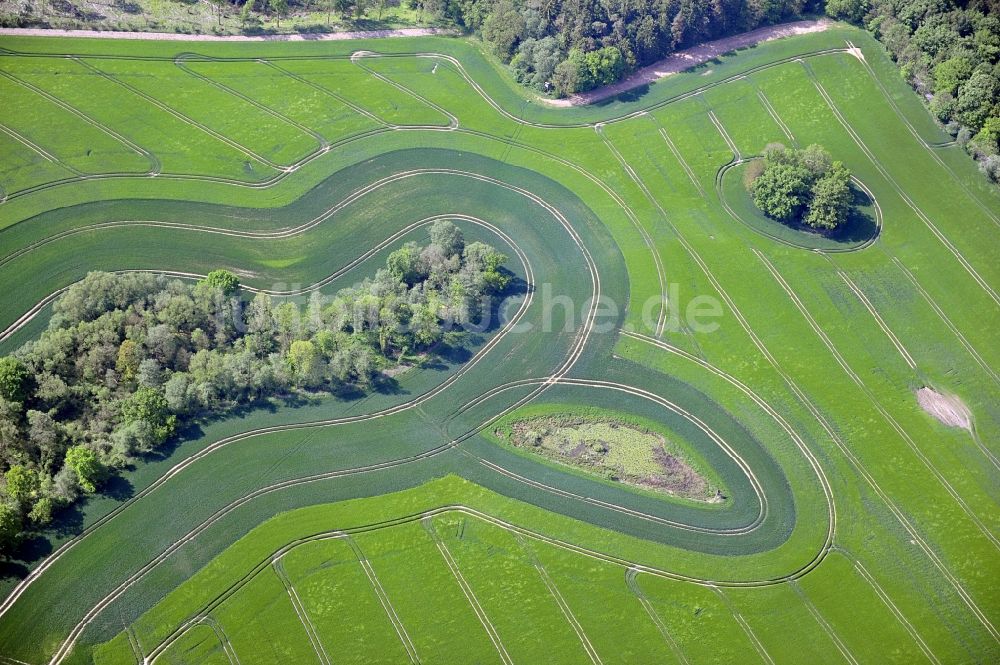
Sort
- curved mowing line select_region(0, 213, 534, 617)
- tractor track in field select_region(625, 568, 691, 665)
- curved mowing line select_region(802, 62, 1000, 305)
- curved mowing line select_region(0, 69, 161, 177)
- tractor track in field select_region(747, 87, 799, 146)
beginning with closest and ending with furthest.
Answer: tractor track in field select_region(625, 568, 691, 665), curved mowing line select_region(0, 213, 534, 617), curved mowing line select_region(802, 62, 1000, 305), curved mowing line select_region(0, 69, 161, 177), tractor track in field select_region(747, 87, 799, 146)

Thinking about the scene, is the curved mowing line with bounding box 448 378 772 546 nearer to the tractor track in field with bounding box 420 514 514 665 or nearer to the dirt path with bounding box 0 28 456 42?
the tractor track in field with bounding box 420 514 514 665

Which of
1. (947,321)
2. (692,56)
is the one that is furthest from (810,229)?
(692,56)

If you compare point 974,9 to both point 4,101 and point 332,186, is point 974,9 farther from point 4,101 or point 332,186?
point 4,101

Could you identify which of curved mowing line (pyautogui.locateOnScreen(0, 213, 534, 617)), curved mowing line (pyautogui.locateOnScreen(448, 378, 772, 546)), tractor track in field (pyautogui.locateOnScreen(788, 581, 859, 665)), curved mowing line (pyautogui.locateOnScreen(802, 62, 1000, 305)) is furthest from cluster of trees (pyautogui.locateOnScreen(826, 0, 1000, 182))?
tractor track in field (pyautogui.locateOnScreen(788, 581, 859, 665))

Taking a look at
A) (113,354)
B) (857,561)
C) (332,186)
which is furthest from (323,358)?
(857,561)

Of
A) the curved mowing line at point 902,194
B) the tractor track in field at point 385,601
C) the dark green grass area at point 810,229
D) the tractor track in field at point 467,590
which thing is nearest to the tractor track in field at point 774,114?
the curved mowing line at point 902,194
